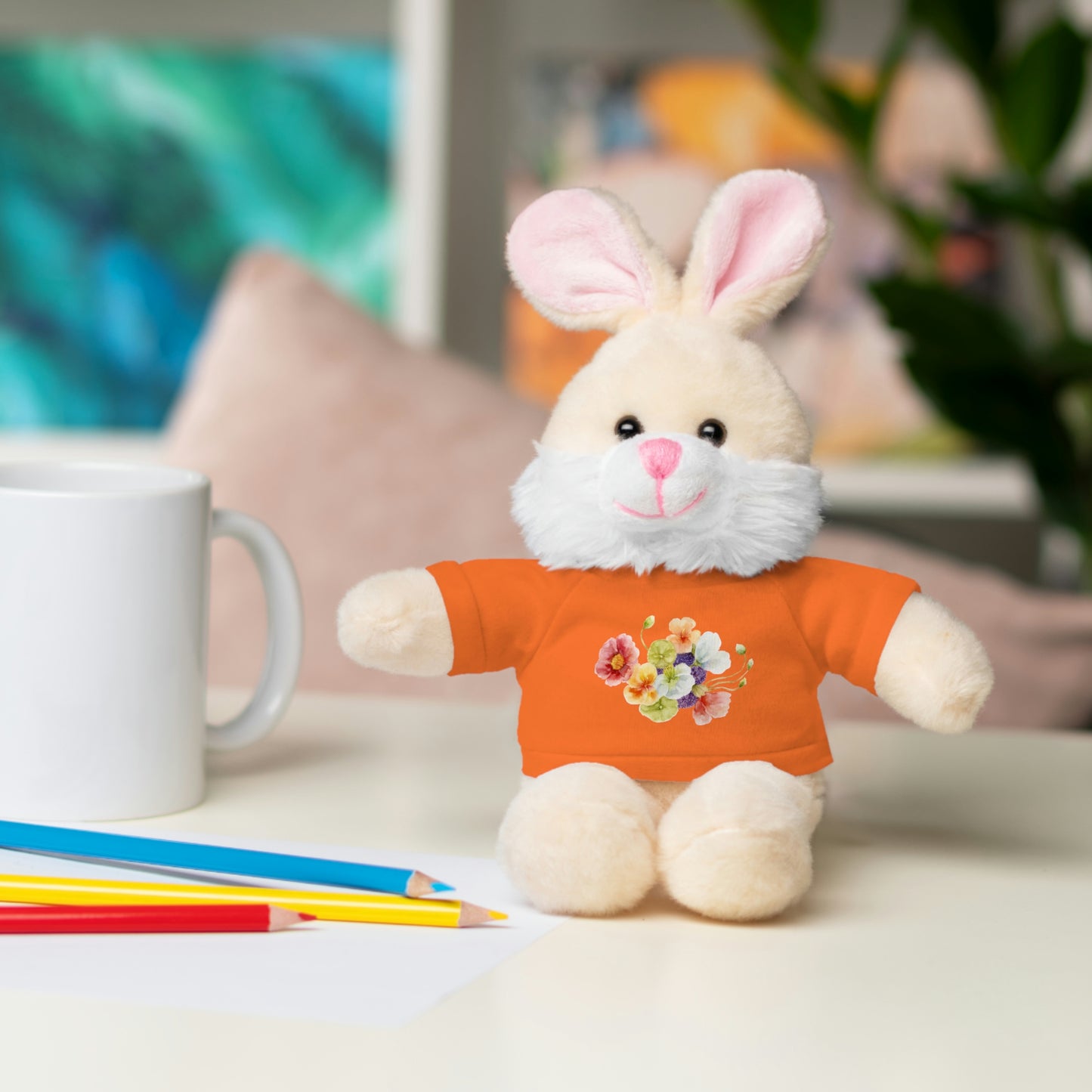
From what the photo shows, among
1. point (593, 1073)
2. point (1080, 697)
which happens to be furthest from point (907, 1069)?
point (1080, 697)

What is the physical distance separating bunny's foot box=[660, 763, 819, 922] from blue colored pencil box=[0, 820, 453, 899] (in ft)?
0.23

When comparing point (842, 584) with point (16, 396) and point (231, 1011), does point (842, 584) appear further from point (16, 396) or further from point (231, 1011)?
point (16, 396)

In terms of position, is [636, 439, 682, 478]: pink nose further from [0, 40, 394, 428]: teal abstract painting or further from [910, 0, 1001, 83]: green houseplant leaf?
[0, 40, 394, 428]: teal abstract painting

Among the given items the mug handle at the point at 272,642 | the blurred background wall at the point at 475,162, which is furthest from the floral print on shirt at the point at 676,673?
the blurred background wall at the point at 475,162

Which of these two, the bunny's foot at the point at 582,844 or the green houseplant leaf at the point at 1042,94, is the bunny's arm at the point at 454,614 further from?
the green houseplant leaf at the point at 1042,94

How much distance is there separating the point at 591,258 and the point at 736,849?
0.19 m

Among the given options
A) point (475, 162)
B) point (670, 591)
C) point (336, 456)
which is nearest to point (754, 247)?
point (670, 591)

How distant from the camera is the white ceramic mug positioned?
1.65ft

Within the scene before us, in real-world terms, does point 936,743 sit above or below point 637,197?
below

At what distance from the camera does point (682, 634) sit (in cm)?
44

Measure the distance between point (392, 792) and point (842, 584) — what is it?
0.71ft

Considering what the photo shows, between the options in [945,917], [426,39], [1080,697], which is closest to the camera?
[945,917]

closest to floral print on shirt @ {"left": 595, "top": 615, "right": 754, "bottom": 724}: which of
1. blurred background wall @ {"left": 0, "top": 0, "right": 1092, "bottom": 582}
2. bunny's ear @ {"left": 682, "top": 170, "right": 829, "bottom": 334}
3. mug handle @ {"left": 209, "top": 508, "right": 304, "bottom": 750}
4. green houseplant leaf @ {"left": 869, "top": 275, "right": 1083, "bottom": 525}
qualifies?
bunny's ear @ {"left": 682, "top": 170, "right": 829, "bottom": 334}

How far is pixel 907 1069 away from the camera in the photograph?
34cm
